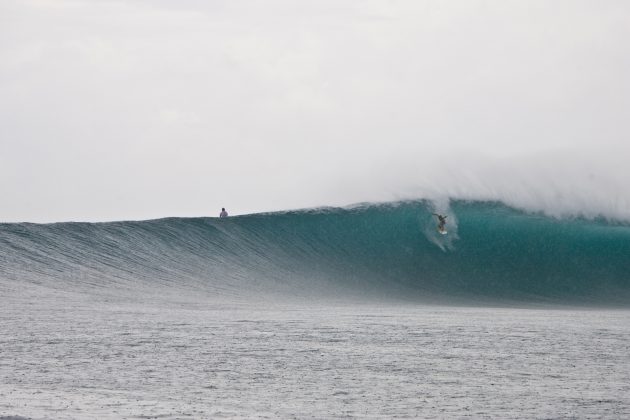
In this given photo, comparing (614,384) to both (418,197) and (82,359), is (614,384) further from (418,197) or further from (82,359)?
(418,197)

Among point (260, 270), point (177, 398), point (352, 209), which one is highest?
point (352, 209)

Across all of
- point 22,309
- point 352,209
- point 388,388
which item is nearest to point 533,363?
point 388,388

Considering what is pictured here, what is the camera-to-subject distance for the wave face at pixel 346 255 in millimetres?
24000

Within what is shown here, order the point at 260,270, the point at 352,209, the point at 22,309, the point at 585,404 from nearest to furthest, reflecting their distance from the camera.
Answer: the point at 585,404
the point at 22,309
the point at 260,270
the point at 352,209

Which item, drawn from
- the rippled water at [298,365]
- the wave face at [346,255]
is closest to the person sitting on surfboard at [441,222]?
the wave face at [346,255]

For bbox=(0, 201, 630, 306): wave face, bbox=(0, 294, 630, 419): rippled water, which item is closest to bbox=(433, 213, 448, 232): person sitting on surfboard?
bbox=(0, 201, 630, 306): wave face

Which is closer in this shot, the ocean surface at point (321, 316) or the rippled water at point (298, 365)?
the rippled water at point (298, 365)

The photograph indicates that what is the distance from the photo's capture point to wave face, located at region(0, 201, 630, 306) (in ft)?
78.7

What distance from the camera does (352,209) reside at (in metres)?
31.8

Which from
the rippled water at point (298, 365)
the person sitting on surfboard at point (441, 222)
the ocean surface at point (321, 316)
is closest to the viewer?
the rippled water at point (298, 365)

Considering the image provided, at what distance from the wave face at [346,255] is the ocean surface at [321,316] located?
0.06m

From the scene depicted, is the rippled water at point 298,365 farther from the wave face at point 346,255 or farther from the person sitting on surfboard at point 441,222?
the person sitting on surfboard at point 441,222

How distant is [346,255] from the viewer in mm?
29016

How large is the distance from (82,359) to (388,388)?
3509 millimetres
